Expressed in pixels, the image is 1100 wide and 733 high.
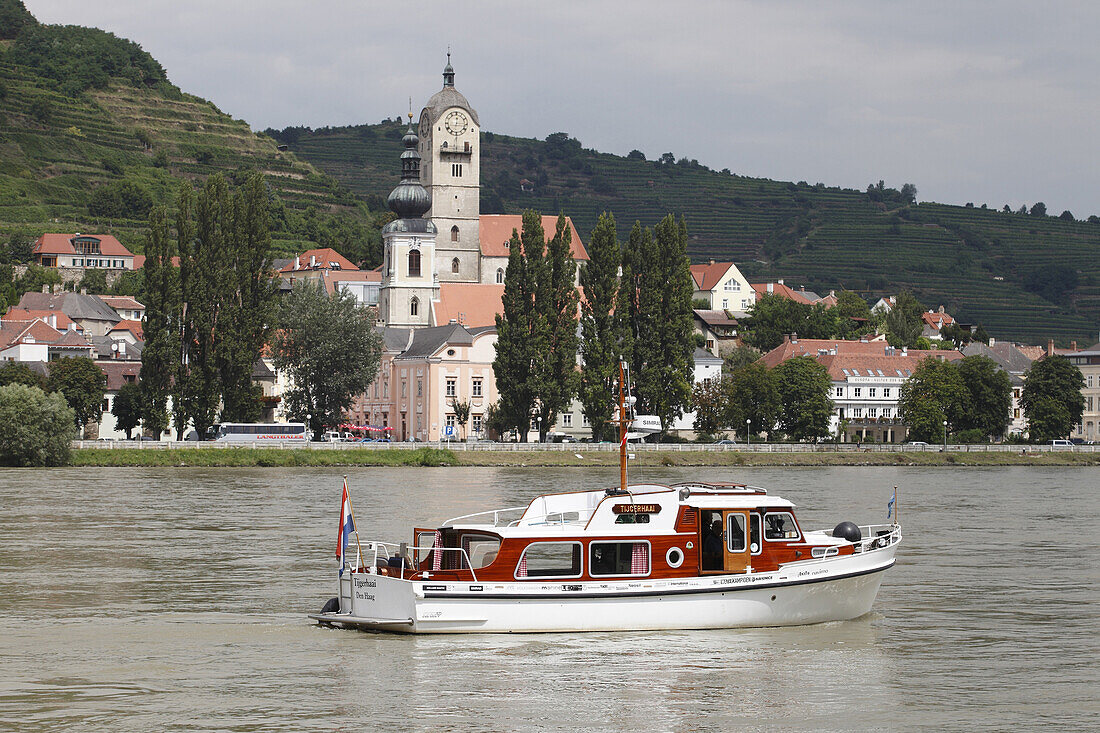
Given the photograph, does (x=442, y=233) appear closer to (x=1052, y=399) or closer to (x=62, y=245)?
(x=62, y=245)

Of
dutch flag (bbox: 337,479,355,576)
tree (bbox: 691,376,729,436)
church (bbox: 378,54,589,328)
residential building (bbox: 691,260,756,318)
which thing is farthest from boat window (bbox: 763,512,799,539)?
residential building (bbox: 691,260,756,318)

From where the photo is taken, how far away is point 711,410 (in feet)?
353

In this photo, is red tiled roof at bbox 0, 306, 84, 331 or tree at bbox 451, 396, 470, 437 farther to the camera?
red tiled roof at bbox 0, 306, 84, 331

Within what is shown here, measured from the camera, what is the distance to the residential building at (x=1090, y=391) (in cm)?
14150

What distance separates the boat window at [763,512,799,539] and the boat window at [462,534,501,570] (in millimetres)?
4937

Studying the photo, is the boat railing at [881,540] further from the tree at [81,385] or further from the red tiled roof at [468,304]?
the red tiled roof at [468,304]

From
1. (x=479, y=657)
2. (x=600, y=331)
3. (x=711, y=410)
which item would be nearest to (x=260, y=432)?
(x=600, y=331)

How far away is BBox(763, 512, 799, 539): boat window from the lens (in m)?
27.5

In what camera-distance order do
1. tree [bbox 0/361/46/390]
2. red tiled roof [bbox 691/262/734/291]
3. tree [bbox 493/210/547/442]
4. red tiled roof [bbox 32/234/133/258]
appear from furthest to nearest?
red tiled roof [bbox 691/262/734/291] < red tiled roof [bbox 32/234/133/258] < tree [bbox 0/361/46/390] < tree [bbox 493/210/547/442]

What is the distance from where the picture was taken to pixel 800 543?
90.7 ft

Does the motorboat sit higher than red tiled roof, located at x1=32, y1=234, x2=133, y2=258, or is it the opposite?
red tiled roof, located at x1=32, y1=234, x2=133, y2=258

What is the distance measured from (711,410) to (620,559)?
81.5 m

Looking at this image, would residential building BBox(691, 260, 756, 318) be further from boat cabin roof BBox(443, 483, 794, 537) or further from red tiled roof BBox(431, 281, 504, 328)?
boat cabin roof BBox(443, 483, 794, 537)

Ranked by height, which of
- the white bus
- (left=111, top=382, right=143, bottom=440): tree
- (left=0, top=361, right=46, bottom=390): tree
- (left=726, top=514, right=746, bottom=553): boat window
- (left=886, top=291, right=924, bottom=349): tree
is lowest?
(left=726, top=514, right=746, bottom=553): boat window
